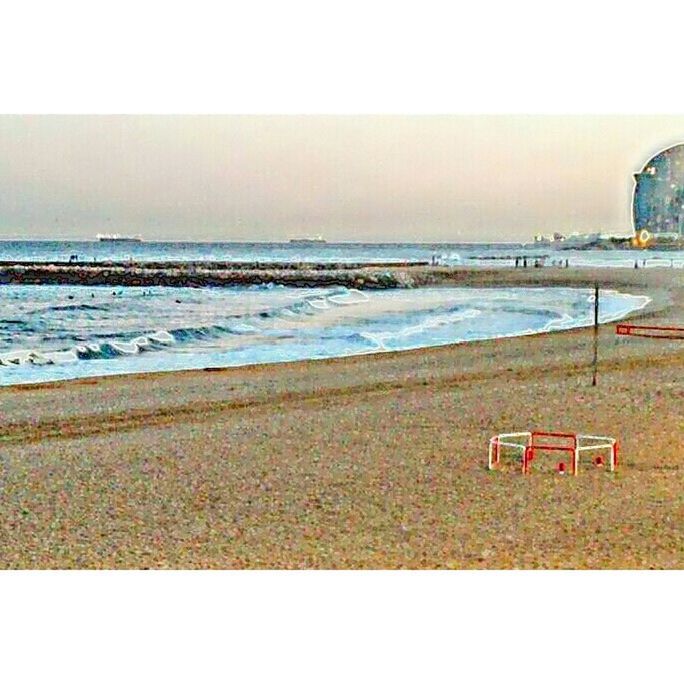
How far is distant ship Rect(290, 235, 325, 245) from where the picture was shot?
195 inches

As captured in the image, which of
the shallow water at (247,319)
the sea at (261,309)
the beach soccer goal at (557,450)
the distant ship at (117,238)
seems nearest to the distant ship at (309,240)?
the sea at (261,309)

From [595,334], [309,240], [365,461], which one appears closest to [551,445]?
[595,334]

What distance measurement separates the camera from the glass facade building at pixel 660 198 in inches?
187

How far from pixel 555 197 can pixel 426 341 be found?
1.21 m

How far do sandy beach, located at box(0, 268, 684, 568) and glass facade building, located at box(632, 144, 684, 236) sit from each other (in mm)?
191

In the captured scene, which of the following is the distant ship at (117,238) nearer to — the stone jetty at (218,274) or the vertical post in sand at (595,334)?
the stone jetty at (218,274)

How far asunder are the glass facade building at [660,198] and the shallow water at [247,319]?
0.30 meters

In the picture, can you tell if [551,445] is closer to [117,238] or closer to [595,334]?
[595,334]

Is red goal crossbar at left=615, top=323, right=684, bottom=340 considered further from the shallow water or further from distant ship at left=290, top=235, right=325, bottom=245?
distant ship at left=290, top=235, right=325, bottom=245

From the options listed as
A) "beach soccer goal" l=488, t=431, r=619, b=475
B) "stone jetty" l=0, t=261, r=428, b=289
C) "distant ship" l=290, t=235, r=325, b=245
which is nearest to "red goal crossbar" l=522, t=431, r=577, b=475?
"beach soccer goal" l=488, t=431, r=619, b=475

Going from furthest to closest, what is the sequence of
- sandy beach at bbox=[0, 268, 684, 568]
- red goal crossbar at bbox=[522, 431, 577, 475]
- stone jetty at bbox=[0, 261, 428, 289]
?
stone jetty at bbox=[0, 261, 428, 289] → red goal crossbar at bbox=[522, 431, 577, 475] → sandy beach at bbox=[0, 268, 684, 568]

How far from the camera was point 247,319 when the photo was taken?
512cm
